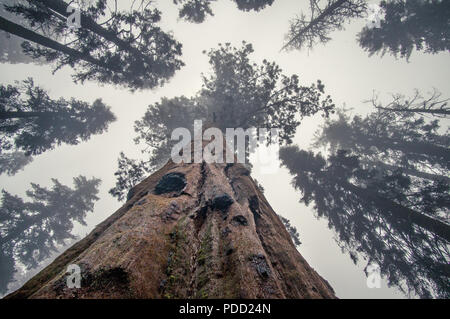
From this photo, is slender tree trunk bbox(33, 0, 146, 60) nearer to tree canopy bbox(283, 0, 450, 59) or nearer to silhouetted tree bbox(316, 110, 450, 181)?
tree canopy bbox(283, 0, 450, 59)

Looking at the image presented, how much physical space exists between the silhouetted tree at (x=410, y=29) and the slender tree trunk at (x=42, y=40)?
19.4 m

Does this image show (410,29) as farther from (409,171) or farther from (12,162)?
(12,162)

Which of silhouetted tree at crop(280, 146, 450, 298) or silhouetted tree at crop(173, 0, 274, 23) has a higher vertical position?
silhouetted tree at crop(173, 0, 274, 23)

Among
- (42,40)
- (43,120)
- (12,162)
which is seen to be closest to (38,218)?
(12,162)

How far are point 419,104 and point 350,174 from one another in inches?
247

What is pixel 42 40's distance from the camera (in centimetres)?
938

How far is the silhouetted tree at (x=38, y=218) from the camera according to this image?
69.8 feet

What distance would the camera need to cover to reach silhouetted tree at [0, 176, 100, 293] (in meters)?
21.3

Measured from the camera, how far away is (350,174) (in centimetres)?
1432

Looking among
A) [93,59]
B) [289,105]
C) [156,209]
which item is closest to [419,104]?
[289,105]

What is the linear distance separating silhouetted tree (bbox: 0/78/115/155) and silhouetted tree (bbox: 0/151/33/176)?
17305 millimetres

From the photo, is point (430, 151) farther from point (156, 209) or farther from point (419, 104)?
point (156, 209)

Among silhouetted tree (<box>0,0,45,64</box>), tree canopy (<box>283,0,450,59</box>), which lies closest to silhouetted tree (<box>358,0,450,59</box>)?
tree canopy (<box>283,0,450,59</box>)

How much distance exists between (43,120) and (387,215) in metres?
24.4
